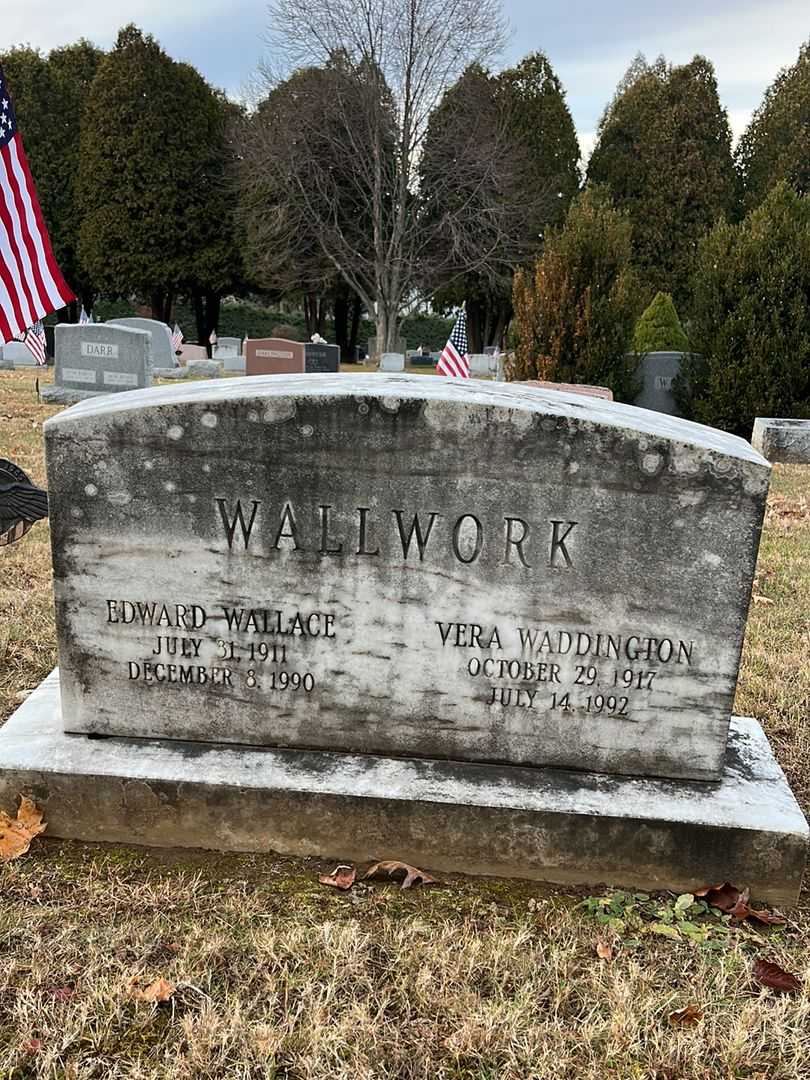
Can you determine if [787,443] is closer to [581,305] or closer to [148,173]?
[581,305]

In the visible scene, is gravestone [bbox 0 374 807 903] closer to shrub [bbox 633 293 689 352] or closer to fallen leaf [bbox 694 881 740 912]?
fallen leaf [bbox 694 881 740 912]

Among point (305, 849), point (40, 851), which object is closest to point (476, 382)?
point (305, 849)

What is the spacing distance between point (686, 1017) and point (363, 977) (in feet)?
2.54

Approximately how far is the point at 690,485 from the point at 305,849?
157 centimetres

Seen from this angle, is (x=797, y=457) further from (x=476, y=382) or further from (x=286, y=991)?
(x=286, y=991)

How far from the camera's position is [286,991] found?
2.16 meters

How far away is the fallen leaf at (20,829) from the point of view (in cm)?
266

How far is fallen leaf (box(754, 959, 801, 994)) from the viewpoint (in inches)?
88.3

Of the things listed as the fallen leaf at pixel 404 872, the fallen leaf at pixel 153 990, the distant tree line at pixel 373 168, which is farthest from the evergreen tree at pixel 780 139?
the fallen leaf at pixel 153 990

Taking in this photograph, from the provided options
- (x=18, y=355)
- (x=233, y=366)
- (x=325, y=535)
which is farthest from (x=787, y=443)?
(x=18, y=355)

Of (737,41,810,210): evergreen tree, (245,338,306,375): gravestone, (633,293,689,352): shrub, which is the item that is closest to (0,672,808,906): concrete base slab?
(633,293,689,352): shrub

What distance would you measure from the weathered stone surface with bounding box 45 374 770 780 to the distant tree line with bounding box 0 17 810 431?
53.5ft

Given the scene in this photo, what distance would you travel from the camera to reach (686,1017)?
2.12 metres

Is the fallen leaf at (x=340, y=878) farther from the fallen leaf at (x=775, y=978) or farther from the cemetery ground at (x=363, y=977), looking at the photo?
the fallen leaf at (x=775, y=978)
